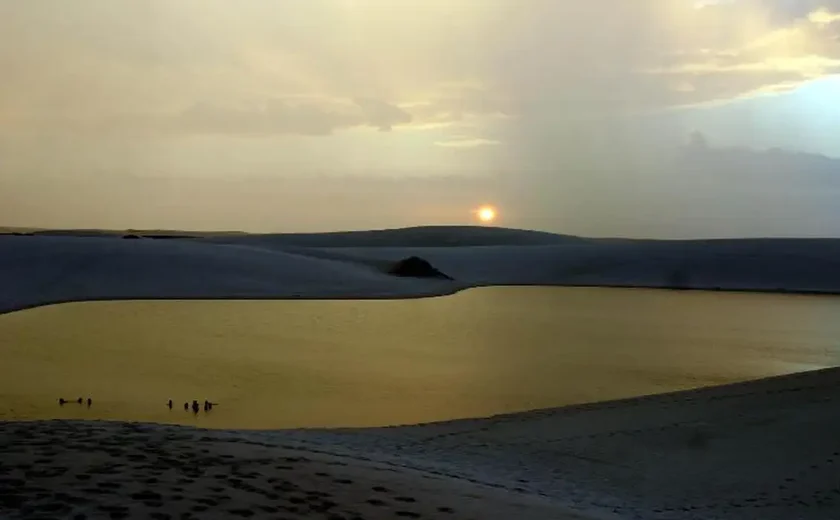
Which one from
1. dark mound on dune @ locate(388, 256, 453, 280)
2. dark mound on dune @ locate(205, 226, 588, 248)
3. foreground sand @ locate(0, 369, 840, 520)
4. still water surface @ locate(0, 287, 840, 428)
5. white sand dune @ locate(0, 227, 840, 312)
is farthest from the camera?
dark mound on dune @ locate(205, 226, 588, 248)

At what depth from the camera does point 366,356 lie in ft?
37.4

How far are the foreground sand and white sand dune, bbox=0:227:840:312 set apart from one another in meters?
12.3

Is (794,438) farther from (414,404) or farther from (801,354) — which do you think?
(801,354)

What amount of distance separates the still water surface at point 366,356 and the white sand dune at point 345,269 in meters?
2.17

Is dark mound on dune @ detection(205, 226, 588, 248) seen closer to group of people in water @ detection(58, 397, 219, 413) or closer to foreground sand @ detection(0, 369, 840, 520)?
group of people in water @ detection(58, 397, 219, 413)

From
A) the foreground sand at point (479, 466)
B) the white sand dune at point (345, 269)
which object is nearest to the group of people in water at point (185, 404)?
the foreground sand at point (479, 466)

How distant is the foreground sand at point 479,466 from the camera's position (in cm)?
372

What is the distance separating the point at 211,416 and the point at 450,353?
186 inches

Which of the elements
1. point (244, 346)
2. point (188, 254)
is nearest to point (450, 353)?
point (244, 346)

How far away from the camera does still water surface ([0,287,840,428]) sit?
845 cm

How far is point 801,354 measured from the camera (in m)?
12.7

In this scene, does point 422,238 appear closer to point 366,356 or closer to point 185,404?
point 366,356

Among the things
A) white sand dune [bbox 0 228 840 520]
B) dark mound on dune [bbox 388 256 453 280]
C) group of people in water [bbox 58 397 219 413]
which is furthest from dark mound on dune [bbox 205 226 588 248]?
white sand dune [bbox 0 228 840 520]

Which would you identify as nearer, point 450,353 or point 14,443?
point 14,443
